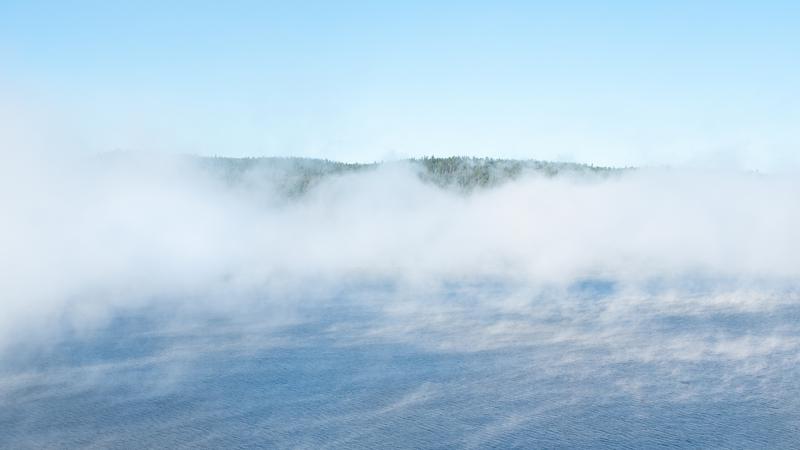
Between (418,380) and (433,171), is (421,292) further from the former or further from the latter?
(433,171)

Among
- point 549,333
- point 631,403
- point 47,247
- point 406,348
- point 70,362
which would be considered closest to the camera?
point 631,403

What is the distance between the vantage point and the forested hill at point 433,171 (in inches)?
2434

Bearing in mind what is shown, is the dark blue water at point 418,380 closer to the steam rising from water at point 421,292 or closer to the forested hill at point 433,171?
the steam rising from water at point 421,292

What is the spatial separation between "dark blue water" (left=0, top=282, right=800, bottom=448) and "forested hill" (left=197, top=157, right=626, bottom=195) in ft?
129

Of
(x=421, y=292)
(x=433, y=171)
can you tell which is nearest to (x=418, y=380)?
(x=421, y=292)

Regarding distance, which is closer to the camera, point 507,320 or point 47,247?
point 507,320

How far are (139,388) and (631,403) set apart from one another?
933 cm

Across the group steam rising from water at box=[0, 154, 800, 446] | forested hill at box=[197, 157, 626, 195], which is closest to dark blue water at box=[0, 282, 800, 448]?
steam rising from water at box=[0, 154, 800, 446]

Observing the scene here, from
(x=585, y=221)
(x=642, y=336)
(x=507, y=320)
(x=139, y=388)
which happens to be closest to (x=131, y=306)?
(x=139, y=388)

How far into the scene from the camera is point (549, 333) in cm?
1911

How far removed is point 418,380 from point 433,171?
52.0 m

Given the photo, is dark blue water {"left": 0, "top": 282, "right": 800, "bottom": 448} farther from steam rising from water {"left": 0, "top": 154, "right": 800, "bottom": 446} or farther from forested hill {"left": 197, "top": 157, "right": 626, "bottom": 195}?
forested hill {"left": 197, "top": 157, "right": 626, "bottom": 195}

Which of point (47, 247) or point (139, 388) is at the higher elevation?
point (47, 247)

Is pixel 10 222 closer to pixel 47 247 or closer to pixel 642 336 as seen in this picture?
pixel 47 247
